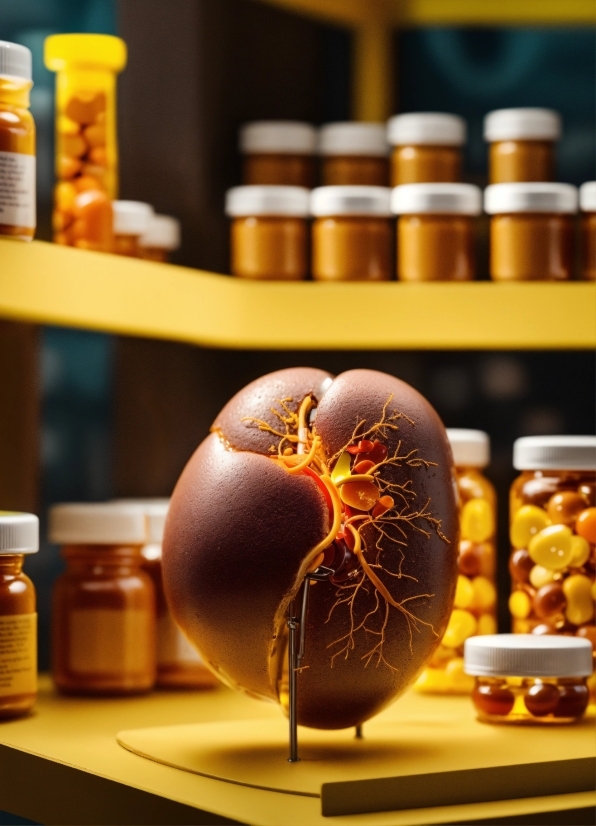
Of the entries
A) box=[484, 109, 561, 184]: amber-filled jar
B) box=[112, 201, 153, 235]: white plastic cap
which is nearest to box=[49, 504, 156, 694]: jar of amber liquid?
box=[112, 201, 153, 235]: white plastic cap

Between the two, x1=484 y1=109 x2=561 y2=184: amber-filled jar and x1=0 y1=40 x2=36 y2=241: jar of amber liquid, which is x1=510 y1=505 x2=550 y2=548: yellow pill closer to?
x1=484 y1=109 x2=561 y2=184: amber-filled jar

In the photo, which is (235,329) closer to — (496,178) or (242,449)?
(496,178)

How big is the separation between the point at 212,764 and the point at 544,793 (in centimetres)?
20

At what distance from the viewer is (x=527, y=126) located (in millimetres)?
1217

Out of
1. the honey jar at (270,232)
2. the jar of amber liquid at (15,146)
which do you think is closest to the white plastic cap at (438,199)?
the honey jar at (270,232)

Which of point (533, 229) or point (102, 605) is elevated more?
point (533, 229)

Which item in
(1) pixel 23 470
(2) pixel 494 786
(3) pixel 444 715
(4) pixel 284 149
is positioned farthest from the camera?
(4) pixel 284 149

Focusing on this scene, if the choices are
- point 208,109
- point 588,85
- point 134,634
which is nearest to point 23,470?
point 134,634

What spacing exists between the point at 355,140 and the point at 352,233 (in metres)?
0.12

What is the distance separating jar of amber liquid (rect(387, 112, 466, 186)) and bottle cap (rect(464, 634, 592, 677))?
19.7 inches

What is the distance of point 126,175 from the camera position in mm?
1256

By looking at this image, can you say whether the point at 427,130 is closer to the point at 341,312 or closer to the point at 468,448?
the point at 341,312

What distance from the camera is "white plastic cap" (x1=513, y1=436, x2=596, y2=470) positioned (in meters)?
1.03

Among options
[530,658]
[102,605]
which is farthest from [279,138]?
[530,658]
